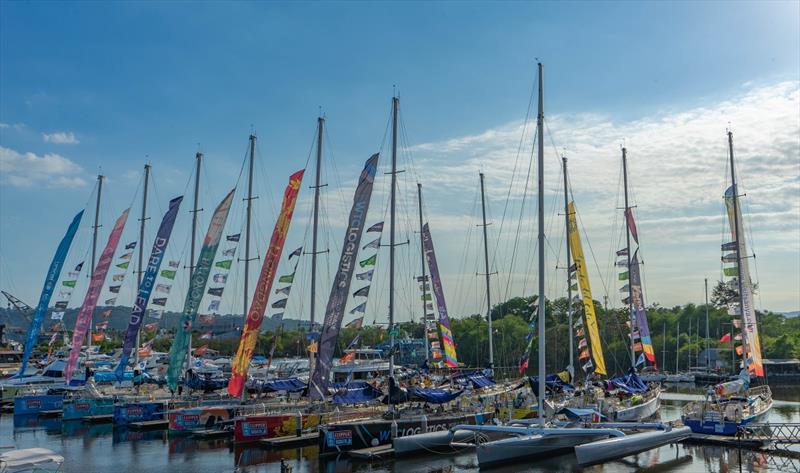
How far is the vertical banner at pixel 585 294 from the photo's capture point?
158 feet

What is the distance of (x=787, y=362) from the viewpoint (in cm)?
8731

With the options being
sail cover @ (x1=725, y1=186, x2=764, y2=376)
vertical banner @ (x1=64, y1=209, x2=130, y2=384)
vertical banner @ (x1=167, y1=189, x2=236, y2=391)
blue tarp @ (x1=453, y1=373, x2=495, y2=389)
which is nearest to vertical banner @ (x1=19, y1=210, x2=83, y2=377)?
vertical banner @ (x1=64, y1=209, x2=130, y2=384)

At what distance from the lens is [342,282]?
3634 cm

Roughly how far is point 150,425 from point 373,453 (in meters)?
19.1

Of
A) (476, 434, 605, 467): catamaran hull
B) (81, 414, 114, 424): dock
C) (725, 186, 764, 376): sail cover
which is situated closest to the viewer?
(476, 434, 605, 467): catamaran hull

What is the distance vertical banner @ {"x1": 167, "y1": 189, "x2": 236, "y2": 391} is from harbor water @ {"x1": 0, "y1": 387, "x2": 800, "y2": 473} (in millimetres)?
6164

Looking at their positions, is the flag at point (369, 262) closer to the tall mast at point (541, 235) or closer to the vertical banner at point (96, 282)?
the tall mast at point (541, 235)

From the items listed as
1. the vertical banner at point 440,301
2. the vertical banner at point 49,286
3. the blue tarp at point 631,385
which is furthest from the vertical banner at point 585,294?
the vertical banner at point 49,286

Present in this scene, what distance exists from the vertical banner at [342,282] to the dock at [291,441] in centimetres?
207

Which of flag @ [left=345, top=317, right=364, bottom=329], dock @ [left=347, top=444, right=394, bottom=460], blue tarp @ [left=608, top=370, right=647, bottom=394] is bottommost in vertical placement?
dock @ [left=347, top=444, right=394, bottom=460]

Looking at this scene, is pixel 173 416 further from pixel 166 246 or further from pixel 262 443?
pixel 166 246

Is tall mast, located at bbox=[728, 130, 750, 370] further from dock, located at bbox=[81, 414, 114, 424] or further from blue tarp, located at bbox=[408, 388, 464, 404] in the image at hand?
dock, located at bbox=[81, 414, 114, 424]

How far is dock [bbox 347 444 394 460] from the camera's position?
31453mm

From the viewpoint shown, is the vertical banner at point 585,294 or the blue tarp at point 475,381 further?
the vertical banner at point 585,294
